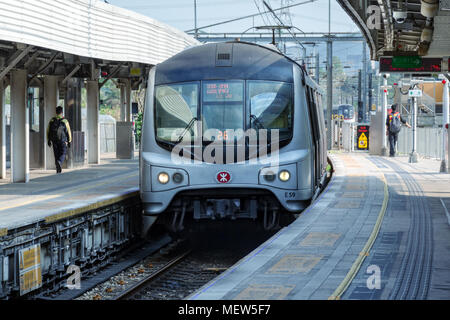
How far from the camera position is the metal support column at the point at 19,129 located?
18.7m

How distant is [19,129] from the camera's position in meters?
18.9

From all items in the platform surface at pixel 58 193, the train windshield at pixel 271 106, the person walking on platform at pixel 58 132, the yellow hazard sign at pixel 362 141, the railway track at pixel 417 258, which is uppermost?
the train windshield at pixel 271 106

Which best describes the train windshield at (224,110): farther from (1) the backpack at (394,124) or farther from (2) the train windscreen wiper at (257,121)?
(1) the backpack at (394,124)

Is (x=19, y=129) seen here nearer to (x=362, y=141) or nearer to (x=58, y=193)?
(x=58, y=193)

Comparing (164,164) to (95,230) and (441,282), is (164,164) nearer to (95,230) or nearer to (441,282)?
(95,230)

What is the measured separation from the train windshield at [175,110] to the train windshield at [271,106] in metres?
0.90

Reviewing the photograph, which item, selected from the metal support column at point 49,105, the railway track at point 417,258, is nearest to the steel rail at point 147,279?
the railway track at point 417,258

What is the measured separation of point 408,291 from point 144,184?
598 cm

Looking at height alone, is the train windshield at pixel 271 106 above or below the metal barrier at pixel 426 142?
above

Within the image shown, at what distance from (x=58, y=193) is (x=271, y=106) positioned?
4.73m

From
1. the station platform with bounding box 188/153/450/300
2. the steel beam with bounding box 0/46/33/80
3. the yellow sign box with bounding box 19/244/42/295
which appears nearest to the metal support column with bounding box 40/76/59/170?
the steel beam with bounding box 0/46/33/80

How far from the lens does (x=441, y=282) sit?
324 inches

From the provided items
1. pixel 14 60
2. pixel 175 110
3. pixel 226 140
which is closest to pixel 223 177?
pixel 226 140

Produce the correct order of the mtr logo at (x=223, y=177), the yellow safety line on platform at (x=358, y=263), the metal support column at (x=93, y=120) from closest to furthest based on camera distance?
the yellow safety line on platform at (x=358, y=263)
the mtr logo at (x=223, y=177)
the metal support column at (x=93, y=120)
